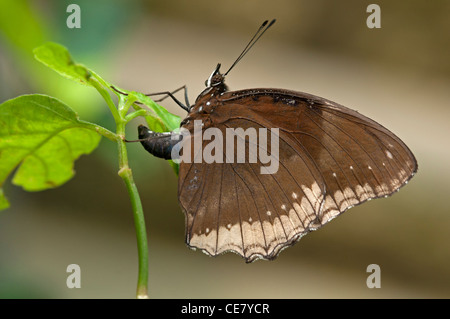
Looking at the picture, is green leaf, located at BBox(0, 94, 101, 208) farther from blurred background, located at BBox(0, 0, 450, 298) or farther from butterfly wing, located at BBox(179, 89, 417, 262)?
blurred background, located at BBox(0, 0, 450, 298)

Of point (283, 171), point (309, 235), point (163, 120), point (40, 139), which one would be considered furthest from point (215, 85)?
point (309, 235)

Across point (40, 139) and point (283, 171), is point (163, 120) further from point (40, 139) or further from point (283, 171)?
point (283, 171)

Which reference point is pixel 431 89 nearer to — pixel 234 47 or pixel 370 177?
pixel 234 47

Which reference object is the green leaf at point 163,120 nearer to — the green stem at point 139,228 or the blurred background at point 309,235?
the green stem at point 139,228

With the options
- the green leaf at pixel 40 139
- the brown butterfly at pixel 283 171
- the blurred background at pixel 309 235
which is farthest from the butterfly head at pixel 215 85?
the blurred background at pixel 309 235

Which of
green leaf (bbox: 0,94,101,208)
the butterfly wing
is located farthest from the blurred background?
green leaf (bbox: 0,94,101,208)

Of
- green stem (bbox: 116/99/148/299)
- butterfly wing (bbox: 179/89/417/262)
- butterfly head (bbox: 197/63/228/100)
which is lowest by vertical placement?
green stem (bbox: 116/99/148/299)
